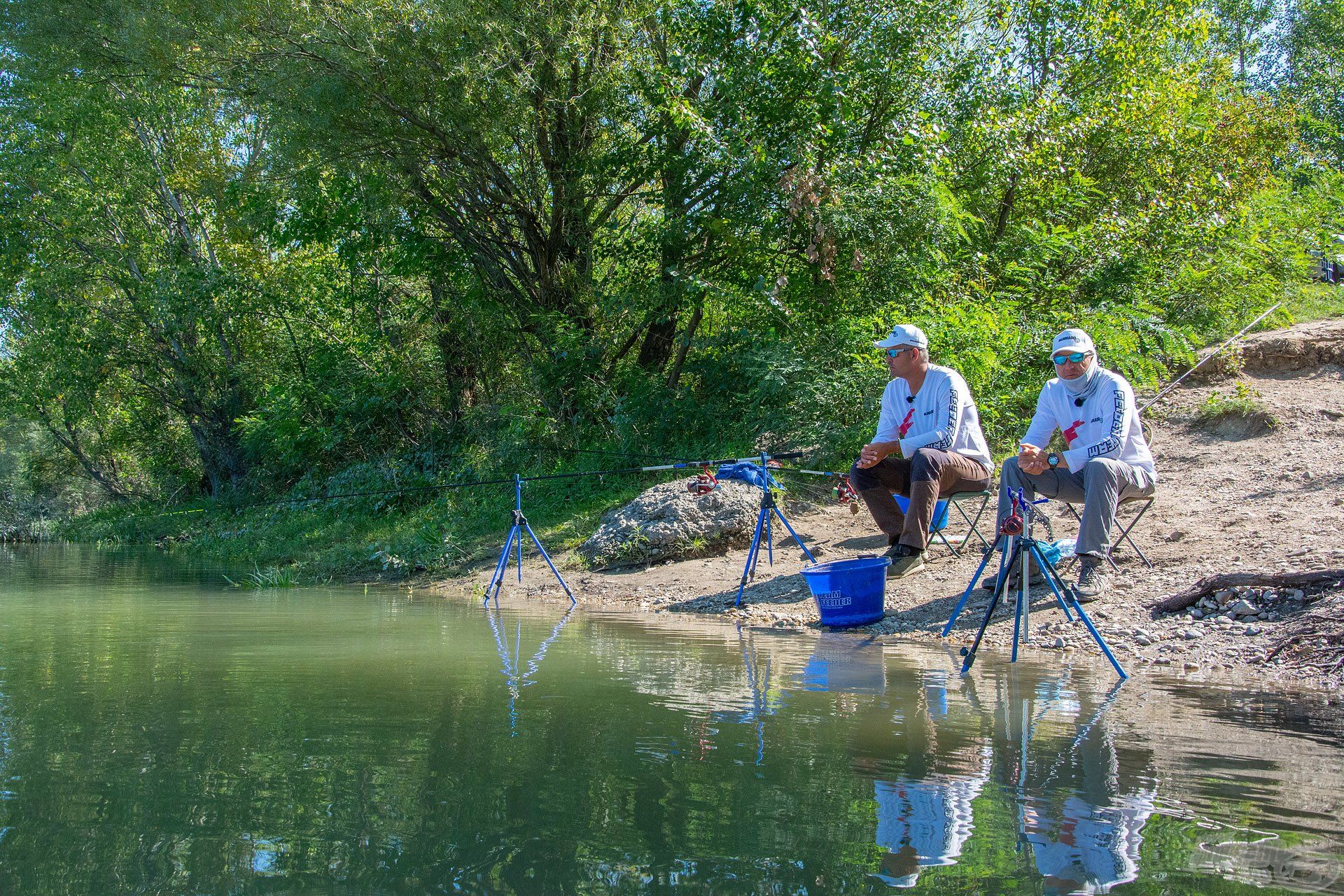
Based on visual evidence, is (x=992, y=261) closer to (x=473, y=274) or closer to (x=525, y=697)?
(x=473, y=274)

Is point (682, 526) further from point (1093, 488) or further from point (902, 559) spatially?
point (1093, 488)

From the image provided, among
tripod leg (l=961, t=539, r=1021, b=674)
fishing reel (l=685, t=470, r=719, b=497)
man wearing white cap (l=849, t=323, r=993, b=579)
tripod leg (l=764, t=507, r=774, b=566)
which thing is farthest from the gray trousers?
fishing reel (l=685, t=470, r=719, b=497)

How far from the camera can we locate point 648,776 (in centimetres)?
365

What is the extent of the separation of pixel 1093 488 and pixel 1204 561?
49.2 inches

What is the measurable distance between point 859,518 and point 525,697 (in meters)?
6.11

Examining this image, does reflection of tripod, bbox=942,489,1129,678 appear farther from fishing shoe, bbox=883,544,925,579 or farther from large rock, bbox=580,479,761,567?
large rock, bbox=580,479,761,567

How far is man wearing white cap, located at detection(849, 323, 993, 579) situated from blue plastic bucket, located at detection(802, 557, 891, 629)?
467 mm

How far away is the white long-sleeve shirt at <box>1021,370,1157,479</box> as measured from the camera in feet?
22.6

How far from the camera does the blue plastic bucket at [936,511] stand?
8.08 metres

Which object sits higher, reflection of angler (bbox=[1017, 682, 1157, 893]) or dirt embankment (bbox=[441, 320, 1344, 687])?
dirt embankment (bbox=[441, 320, 1344, 687])

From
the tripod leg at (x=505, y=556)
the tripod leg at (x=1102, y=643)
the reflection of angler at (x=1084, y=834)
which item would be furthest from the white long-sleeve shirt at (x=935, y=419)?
the reflection of angler at (x=1084, y=834)

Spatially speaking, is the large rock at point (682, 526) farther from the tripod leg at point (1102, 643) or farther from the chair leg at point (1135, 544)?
the tripod leg at point (1102, 643)

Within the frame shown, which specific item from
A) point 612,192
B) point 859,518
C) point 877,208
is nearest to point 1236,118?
point 877,208

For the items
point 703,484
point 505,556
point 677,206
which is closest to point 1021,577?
point 703,484
